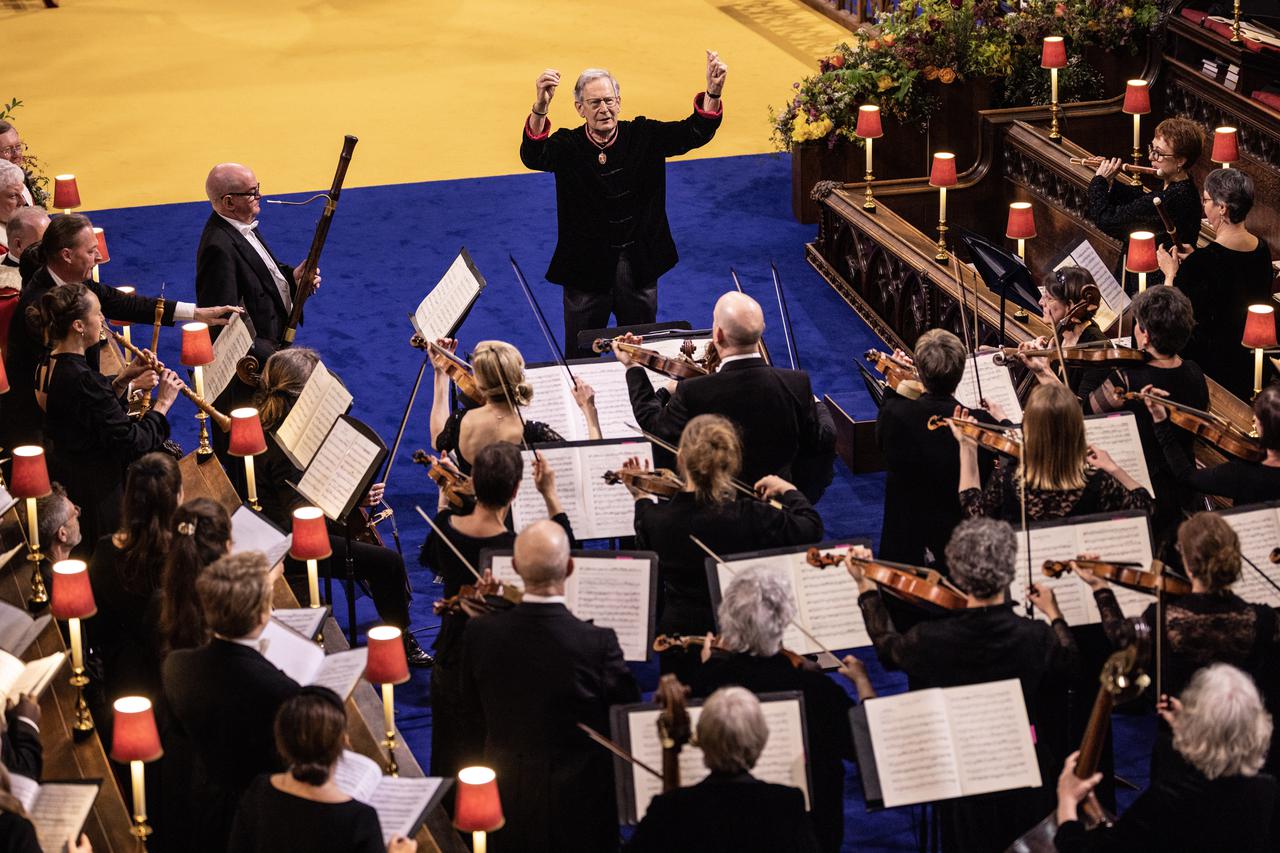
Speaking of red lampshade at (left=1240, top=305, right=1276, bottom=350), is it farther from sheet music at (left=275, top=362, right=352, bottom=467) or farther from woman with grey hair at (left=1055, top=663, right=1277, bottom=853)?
sheet music at (left=275, top=362, right=352, bottom=467)

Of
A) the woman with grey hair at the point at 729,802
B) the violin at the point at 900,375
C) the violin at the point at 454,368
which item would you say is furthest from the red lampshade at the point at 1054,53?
the woman with grey hair at the point at 729,802

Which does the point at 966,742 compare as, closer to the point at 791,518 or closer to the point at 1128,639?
the point at 1128,639

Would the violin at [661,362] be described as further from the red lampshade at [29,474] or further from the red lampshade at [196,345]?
the red lampshade at [29,474]

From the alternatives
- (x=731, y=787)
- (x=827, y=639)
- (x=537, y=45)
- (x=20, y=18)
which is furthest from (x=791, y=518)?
(x=20, y=18)

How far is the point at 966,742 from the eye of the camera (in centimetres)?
408

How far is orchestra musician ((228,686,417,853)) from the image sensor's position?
362 centimetres

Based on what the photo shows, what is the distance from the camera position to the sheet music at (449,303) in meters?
6.04

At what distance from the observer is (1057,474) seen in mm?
4844

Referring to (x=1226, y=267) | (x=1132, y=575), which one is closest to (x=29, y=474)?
(x=1132, y=575)

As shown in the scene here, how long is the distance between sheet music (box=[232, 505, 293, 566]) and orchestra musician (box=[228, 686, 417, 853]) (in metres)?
1.35

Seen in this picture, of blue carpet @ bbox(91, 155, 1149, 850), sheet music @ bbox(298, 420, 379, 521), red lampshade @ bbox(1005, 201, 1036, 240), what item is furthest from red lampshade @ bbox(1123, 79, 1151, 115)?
sheet music @ bbox(298, 420, 379, 521)

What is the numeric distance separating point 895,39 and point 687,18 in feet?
18.4

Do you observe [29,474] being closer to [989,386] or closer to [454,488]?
[454,488]

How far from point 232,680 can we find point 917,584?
174cm
